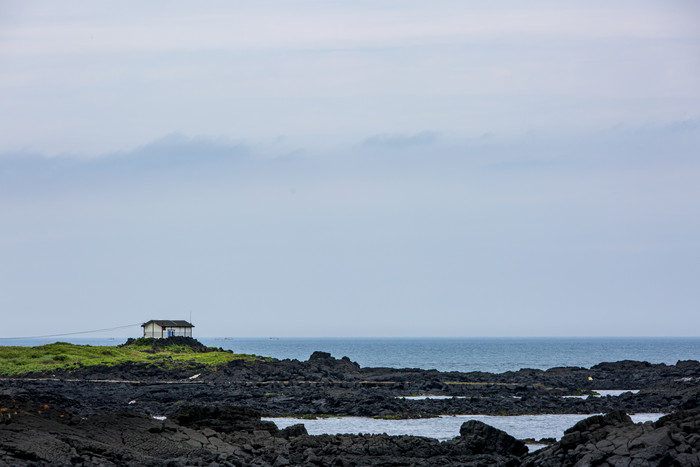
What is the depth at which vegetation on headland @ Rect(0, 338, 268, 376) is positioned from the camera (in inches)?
2832

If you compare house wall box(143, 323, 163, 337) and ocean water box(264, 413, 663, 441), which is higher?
house wall box(143, 323, 163, 337)

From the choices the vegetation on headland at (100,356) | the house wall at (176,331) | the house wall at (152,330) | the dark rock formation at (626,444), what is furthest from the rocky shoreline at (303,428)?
the house wall at (152,330)

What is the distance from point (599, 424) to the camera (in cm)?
2381

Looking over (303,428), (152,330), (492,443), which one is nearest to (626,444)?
(492,443)

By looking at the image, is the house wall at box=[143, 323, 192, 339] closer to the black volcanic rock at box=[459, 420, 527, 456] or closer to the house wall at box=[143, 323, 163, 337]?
the house wall at box=[143, 323, 163, 337]

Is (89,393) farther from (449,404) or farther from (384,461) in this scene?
(384,461)

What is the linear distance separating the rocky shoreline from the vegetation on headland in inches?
340

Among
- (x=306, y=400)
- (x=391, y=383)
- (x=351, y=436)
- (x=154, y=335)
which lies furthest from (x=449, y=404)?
(x=154, y=335)

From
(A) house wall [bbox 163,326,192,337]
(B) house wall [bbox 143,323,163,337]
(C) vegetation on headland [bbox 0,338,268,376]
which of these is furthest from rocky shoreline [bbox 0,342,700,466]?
(B) house wall [bbox 143,323,163,337]

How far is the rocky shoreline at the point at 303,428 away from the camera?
2222 centimetres

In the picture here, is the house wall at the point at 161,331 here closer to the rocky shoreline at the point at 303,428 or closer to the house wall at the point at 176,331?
the house wall at the point at 176,331

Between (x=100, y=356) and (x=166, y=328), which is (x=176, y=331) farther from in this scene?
(x=100, y=356)

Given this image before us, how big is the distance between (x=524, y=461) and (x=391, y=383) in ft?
132

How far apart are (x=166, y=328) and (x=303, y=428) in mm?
74819
